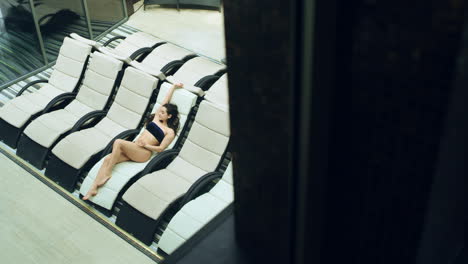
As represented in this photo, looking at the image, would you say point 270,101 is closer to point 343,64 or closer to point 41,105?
point 343,64

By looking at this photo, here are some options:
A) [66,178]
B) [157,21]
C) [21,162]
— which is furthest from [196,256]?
[157,21]

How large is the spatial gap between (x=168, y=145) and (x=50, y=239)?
5.32 feet

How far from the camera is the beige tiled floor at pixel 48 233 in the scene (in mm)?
5426

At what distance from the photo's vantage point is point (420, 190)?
2.39 ft

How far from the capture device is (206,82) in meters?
7.33

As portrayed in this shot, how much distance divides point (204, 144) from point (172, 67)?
210 centimetres

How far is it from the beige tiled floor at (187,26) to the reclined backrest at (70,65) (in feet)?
5.99

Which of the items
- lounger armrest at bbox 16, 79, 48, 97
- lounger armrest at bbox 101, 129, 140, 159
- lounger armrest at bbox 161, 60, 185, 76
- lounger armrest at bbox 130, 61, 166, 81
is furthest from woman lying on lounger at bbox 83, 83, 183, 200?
lounger armrest at bbox 16, 79, 48, 97

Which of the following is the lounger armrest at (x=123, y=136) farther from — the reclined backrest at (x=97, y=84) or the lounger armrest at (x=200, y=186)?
the lounger armrest at (x=200, y=186)

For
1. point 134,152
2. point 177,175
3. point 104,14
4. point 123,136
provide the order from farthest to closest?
1. point 104,14
2. point 123,136
3. point 134,152
4. point 177,175

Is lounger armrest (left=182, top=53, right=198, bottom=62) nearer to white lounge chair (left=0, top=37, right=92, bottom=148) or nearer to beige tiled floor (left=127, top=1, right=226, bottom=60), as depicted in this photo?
beige tiled floor (left=127, top=1, right=226, bottom=60)

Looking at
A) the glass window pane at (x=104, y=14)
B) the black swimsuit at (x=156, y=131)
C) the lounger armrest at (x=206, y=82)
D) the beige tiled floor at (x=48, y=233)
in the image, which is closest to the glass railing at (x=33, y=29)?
the glass window pane at (x=104, y=14)

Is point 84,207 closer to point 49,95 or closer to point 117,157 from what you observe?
point 117,157

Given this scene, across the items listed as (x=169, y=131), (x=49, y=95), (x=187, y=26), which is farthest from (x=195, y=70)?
(x=187, y=26)
